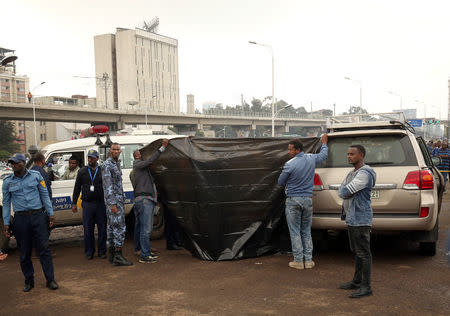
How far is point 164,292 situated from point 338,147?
10.8ft

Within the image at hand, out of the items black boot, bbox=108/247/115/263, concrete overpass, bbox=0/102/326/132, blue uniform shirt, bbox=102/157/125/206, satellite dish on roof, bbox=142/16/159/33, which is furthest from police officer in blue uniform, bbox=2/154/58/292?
satellite dish on roof, bbox=142/16/159/33

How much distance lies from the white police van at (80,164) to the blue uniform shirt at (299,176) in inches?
132

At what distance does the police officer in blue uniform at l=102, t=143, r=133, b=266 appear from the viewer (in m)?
6.50

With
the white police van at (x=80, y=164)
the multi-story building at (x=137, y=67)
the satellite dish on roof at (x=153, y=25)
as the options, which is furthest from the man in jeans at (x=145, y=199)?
the satellite dish on roof at (x=153, y=25)

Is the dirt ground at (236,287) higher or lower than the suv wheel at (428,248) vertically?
lower

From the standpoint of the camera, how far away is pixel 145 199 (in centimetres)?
668

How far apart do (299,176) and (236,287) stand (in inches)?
68.5

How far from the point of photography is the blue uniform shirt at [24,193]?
17.9 feet

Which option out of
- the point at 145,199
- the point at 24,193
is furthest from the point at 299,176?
the point at 24,193

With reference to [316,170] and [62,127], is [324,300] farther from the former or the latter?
[62,127]

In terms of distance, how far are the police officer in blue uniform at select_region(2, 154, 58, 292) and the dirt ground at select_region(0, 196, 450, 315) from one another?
32 cm

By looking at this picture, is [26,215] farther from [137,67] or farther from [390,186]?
[137,67]

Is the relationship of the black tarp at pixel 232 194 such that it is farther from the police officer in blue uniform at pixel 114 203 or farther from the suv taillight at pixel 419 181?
the suv taillight at pixel 419 181

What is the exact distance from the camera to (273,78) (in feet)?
123
